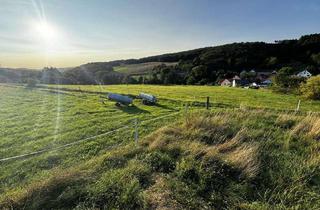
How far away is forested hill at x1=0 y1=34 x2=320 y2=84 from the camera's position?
93.1 m

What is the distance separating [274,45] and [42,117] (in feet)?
464

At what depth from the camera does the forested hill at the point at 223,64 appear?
306 feet

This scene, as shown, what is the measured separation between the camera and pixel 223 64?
122188 mm

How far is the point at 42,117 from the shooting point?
22453 mm

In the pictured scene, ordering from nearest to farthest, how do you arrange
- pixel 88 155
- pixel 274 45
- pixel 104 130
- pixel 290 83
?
pixel 88 155 < pixel 104 130 < pixel 290 83 < pixel 274 45

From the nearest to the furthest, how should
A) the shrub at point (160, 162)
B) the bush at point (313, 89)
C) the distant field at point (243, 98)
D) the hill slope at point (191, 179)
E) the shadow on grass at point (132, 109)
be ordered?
1. the hill slope at point (191, 179)
2. the shrub at point (160, 162)
3. the shadow on grass at point (132, 109)
4. the distant field at point (243, 98)
5. the bush at point (313, 89)

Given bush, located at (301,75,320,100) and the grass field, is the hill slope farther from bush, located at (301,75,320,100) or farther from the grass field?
bush, located at (301,75,320,100)

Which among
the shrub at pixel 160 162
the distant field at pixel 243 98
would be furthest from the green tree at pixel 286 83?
the shrub at pixel 160 162

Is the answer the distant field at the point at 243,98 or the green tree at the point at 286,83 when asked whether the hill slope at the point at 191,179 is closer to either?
the distant field at the point at 243,98

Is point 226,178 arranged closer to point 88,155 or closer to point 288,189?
point 288,189

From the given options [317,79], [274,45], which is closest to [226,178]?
[317,79]

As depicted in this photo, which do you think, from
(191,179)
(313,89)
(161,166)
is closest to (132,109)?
(161,166)

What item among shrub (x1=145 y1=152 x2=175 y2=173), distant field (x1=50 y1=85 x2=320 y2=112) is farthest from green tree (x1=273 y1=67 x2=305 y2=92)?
shrub (x1=145 y1=152 x2=175 y2=173)

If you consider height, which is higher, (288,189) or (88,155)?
(288,189)
